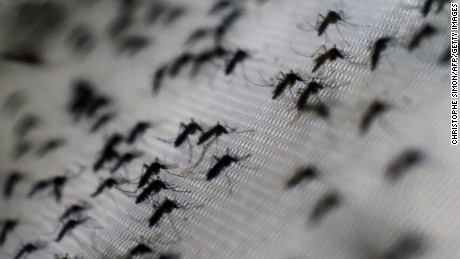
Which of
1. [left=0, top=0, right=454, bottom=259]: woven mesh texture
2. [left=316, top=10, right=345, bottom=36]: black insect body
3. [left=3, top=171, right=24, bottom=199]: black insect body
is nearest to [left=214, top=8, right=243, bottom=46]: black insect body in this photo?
[left=0, top=0, right=454, bottom=259]: woven mesh texture

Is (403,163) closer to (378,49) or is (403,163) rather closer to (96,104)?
(378,49)

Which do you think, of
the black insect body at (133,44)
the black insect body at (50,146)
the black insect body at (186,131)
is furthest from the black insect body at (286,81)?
the black insect body at (50,146)

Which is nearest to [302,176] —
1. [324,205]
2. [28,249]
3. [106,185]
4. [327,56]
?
[324,205]

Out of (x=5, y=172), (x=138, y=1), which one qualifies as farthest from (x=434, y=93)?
(x=5, y=172)

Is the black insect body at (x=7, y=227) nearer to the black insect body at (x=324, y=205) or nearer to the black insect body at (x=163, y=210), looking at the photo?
the black insect body at (x=163, y=210)

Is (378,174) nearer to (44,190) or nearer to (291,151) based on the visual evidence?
(291,151)

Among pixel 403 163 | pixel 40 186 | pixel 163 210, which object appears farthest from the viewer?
pixel 40 186

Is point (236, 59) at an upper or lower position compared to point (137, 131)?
upper
